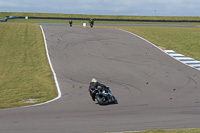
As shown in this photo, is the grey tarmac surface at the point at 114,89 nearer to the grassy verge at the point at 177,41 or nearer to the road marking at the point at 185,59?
the road marking at the point at 185,59

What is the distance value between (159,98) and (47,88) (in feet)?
22.7

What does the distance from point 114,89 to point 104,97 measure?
13.9 feet

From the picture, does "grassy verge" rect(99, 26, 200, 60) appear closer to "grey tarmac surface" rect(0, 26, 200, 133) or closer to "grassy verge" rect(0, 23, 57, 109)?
"grey tarmac surface" rect(0, 26, 200, 133)

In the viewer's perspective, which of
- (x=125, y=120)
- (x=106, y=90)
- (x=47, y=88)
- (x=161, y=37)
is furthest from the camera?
(x=161, y=37)

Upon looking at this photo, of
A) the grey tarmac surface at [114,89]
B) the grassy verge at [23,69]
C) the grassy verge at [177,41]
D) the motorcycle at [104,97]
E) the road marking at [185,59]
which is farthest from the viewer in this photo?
the grassy verge at [177,41]

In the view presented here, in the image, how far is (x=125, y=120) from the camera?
11.9m

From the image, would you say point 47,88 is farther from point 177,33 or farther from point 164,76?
point 177,33

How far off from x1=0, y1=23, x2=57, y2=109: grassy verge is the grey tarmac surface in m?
1.03

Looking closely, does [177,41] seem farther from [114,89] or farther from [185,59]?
[114,89]

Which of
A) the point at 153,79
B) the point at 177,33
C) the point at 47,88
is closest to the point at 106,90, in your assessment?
the point at 47,88

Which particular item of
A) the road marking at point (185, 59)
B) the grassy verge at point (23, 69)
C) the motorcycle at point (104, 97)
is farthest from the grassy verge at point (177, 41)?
the motorcycle at point (104, 97)

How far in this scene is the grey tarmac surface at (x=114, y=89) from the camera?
37.4ft

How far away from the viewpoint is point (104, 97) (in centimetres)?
1556

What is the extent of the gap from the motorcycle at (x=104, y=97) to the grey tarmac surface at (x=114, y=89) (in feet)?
1.09
